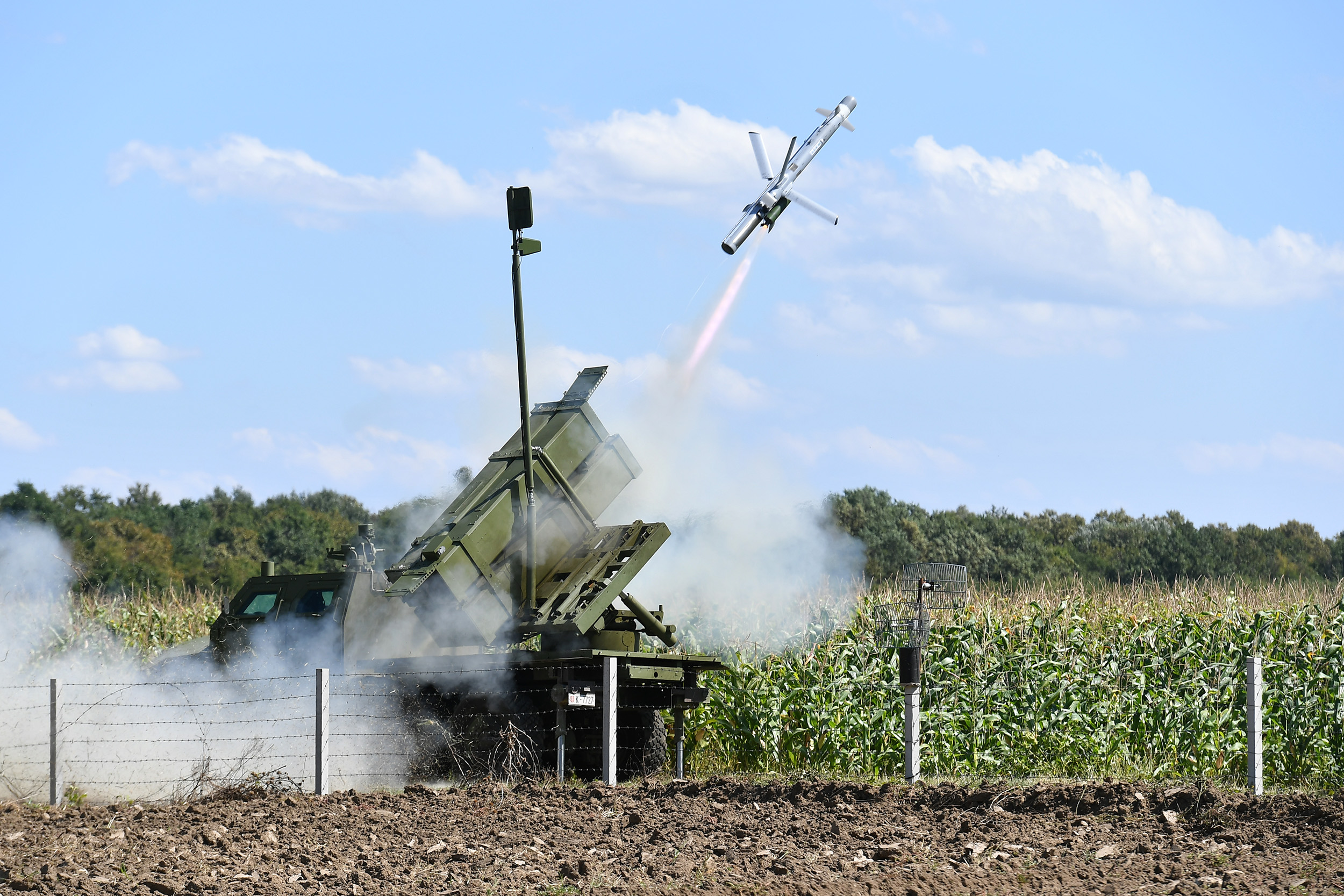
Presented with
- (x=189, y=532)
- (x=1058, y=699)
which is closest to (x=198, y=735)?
→ (x=1058, y=699)

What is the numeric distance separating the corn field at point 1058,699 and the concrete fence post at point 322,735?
18.2ft

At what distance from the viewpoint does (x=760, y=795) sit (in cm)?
1230

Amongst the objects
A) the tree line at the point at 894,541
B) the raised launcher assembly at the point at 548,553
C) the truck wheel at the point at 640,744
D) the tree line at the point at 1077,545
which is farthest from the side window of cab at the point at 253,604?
the tree line at the point at 1077,545

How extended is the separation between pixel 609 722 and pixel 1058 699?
5115 mm

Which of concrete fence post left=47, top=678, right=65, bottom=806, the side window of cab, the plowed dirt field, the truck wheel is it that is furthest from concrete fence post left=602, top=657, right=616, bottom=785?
concrete fence post left=47, top=678, right=65, bottom=806

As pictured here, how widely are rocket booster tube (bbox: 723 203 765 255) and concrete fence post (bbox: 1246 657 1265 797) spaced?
23.3ft

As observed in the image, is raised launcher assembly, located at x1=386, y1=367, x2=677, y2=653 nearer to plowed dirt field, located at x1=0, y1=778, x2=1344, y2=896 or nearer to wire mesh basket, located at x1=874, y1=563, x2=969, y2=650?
plowed dirt field, located at x1=0, y1=778, x2=1344, y2=896

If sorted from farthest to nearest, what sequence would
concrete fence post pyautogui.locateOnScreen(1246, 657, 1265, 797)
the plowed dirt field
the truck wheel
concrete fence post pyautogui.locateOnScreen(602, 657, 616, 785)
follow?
the truck wheel → concrete fence post pyautogui.locateOnScreen(602, 657, 616, 785) → concrete fence post pyautogui.locateOnScreen(1246, 657, 1265, 797) → the plowed dirt field

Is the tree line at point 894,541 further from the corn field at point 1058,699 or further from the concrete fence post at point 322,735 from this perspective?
the concrete fence post at point 322,735

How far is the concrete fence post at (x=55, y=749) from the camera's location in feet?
42.2

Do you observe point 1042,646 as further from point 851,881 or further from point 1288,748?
point 851,881

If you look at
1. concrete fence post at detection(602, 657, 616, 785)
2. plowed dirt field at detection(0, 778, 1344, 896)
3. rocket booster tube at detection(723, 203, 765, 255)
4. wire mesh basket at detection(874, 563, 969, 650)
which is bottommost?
plowed dirt field at detection(0, 778, 1344, 896)

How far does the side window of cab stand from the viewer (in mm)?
15047

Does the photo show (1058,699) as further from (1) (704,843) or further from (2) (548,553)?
(1) (704,843)
